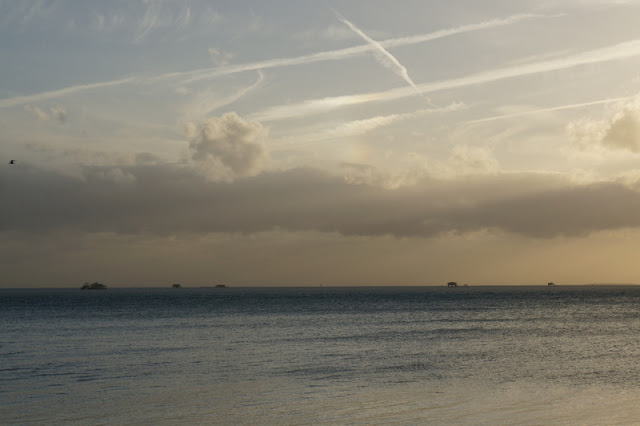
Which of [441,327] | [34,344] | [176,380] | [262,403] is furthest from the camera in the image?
[441,327]

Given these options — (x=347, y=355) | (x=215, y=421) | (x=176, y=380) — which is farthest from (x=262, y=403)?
(x=347, y=355)

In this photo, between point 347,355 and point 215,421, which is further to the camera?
point 347,355

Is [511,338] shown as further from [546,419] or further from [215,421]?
[215,421]

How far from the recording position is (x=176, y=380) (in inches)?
1537

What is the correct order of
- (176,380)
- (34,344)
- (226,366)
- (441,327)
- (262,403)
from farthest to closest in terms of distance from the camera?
(441,327) → (34,344) → (226,366) → (176,380) → (262,403)

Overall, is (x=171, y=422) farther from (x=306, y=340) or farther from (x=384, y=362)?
(x=306, y=340)

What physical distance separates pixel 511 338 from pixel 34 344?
51457 millimetres

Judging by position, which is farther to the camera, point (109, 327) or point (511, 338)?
point (109, 327)

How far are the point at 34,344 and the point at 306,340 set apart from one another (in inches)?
1113

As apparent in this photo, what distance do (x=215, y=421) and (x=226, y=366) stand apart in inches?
685

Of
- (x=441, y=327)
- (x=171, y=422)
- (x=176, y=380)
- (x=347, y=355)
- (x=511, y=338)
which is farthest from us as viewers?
(x=441, y=327)

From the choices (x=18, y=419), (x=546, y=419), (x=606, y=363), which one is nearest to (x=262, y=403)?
(x=18, y=419)

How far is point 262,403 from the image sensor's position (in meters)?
32.0

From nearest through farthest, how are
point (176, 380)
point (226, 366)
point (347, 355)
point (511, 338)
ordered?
1. point (176, 380)
2. point (226, 366)
3. point (347, 355)
4. point (511, 338)
